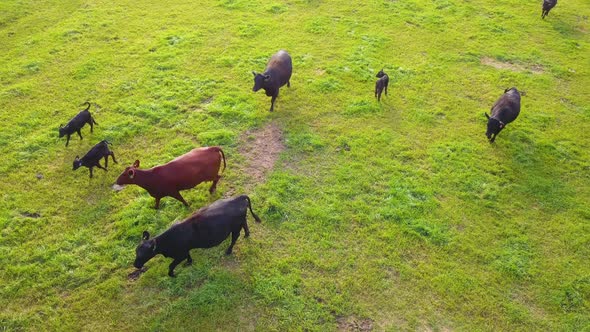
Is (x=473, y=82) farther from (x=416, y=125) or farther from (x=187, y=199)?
(x=187, y=199)

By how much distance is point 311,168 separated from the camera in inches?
413

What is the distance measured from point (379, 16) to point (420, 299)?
41.4 ft

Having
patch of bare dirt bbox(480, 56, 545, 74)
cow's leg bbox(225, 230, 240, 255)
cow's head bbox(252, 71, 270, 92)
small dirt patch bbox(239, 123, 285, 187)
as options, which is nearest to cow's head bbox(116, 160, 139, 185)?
cow's leg bbox(225, 230, 240, 255)

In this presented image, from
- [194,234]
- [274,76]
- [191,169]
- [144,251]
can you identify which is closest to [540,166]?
[274,76]

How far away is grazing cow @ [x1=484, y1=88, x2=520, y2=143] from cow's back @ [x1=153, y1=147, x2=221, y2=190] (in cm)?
704

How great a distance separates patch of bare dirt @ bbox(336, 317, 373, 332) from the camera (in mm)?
7375

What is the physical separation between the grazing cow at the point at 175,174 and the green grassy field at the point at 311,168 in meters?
0.54

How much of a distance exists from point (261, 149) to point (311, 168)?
1.40 metres

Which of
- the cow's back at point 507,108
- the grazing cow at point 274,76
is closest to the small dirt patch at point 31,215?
the grazing cow at point 274,76

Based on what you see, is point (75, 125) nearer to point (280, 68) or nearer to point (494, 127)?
point (280, 68)

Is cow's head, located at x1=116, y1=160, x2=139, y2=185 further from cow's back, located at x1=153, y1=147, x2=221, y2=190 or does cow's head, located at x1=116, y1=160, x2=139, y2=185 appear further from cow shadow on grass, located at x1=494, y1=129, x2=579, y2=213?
cow shadow on grass, located at x1=494, y1=129, x2=579, y2=213

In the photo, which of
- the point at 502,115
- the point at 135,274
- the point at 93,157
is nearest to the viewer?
the point at 135,274

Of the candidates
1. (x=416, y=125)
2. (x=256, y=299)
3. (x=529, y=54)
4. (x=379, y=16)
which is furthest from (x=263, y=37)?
(x=256, y=299)

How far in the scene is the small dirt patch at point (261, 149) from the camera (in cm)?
1030
